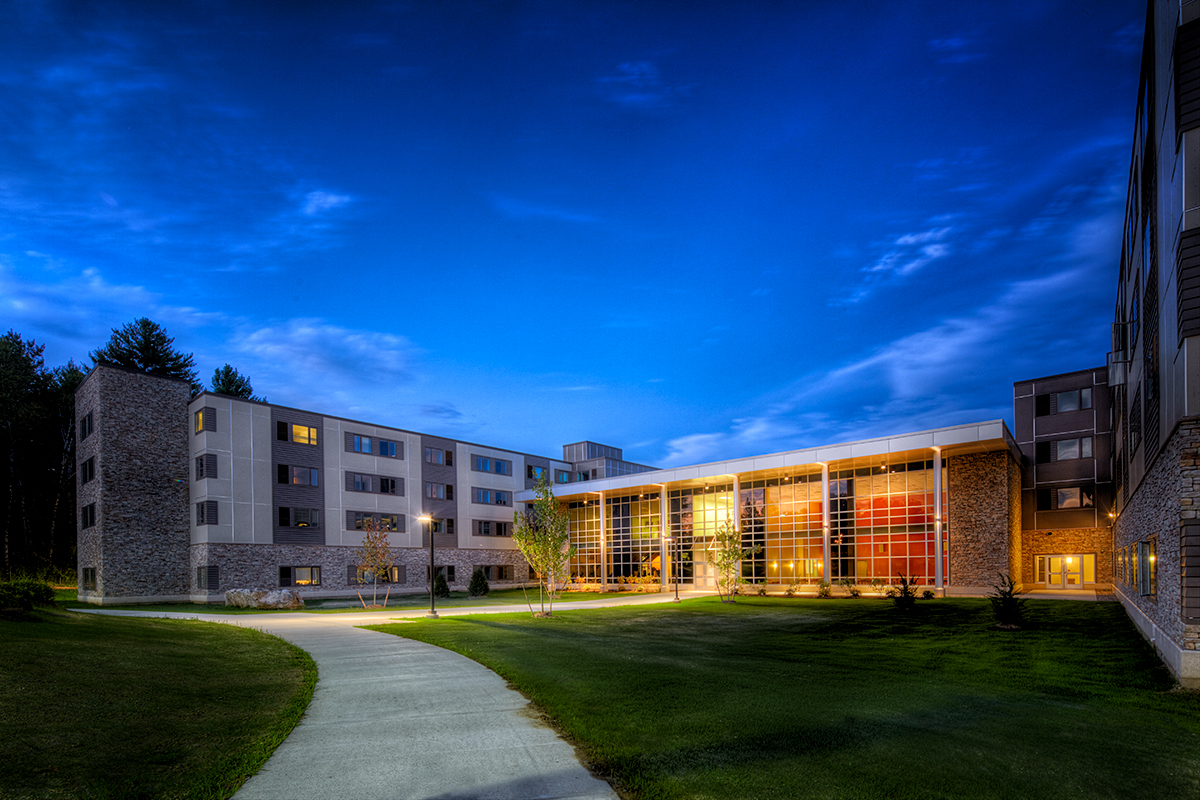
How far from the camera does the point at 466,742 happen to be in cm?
773

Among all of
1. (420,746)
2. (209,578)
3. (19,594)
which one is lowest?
(209,578)

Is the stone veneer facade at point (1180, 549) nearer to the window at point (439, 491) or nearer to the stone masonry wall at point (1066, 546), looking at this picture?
the stone masonry wall at point (1066, 546)

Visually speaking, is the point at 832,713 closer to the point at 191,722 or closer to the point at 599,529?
the point at 191,722

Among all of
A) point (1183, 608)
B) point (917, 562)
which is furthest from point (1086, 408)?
point (1183, 608)

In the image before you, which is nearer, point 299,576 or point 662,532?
point 299,576

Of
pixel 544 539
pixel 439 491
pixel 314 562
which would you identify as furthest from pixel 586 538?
pixel 544 539

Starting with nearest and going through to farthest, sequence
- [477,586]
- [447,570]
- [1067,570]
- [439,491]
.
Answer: [1067,570] → [477,586] → [447,570] → [439,491]

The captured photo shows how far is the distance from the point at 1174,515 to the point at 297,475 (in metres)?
44.4

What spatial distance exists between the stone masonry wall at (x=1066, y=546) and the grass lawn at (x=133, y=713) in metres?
42.4

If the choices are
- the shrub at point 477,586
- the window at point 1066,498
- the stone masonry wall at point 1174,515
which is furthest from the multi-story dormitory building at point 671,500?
the stone masonry wall at point 1174,515

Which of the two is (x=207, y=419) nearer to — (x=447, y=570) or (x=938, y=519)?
(x=447, y=570)

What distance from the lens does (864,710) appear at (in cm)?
921

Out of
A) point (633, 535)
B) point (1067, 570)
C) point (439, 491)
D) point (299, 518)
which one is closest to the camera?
point (1067, 570)

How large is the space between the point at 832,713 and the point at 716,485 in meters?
38.1
